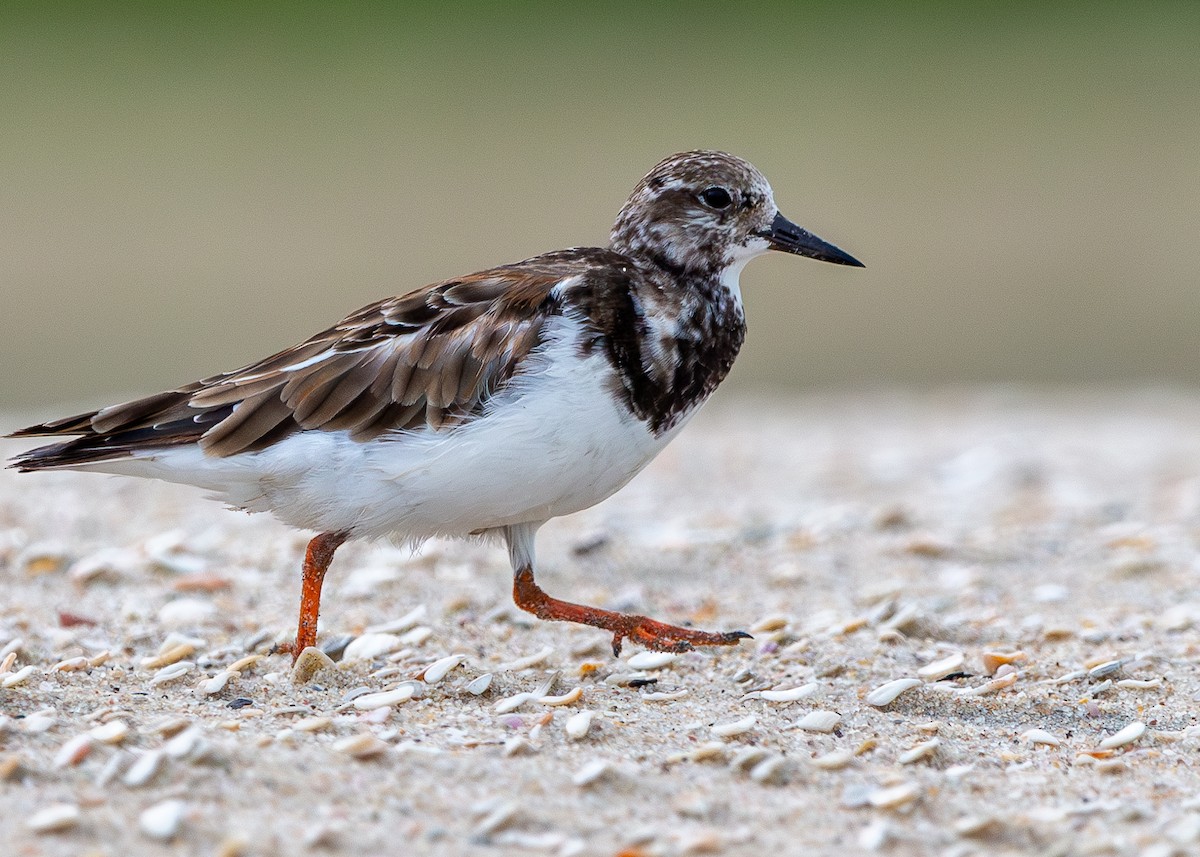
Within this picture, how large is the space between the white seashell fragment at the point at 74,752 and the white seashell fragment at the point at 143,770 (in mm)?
122

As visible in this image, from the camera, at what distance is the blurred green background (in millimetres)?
14336

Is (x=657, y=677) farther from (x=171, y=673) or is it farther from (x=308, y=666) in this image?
(x=171, y=673)

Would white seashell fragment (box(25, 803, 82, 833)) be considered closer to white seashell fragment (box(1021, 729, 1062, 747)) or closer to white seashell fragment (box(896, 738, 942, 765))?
white seashell fragment (box(896, 738, 942, 765))

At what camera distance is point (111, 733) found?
341 centimetres

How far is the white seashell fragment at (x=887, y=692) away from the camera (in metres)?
4.14

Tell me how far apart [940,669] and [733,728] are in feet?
→ 3.24

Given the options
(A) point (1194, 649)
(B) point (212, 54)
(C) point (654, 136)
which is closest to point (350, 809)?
(A) point (1194, 649)

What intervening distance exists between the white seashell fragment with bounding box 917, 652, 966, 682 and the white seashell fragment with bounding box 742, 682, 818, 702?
403 millimetres

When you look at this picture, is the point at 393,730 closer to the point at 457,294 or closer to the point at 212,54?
the point at 457,294

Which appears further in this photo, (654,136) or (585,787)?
(654,136)

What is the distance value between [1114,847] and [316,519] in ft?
7.29

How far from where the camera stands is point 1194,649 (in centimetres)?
480

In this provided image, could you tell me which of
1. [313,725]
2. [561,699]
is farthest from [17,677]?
[561,699]

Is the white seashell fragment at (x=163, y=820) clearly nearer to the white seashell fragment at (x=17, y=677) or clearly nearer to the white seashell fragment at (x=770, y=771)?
the white seashell fragment at (x=17, y=677)
